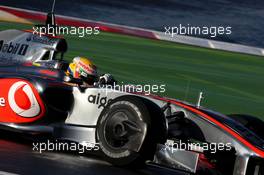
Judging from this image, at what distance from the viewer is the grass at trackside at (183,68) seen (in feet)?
44.1

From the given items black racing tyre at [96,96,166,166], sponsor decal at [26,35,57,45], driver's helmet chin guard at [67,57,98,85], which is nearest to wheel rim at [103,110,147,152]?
black racing tyre at [96,96,166,166]

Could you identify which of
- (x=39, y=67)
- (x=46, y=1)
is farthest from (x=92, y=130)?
(x=46, y=1)

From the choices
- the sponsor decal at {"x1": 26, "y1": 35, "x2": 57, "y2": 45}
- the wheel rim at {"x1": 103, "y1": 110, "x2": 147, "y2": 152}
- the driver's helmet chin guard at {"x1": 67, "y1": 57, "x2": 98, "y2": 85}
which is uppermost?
the sponsor decal at {"x1": 26, "y1": 35, "x2": 57, "y2": 45}

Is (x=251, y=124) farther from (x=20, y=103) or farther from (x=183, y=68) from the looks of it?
(x=183, y=68)

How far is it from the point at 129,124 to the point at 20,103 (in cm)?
149

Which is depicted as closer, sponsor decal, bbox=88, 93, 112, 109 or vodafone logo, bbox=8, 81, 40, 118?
sponsor decal, bbox=88, 93, 112, 109

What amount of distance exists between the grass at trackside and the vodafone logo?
16.1 feet

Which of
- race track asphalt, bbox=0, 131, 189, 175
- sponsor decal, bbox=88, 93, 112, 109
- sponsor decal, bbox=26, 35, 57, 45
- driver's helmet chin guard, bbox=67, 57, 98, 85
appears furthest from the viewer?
sponsor decal, bbox=26, 35, 57, 45

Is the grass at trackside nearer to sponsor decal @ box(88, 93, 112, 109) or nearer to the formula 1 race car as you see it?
the formula 1 race car

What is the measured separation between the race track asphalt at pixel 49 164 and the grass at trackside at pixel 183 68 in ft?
15.8

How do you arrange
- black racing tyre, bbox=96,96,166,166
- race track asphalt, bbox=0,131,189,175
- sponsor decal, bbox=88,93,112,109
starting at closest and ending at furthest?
race track asphalt, bbox=0,131,189,175
black racing tyre, bbox=96,96,166,166
sponsor decal, bbox=88,93,112,109

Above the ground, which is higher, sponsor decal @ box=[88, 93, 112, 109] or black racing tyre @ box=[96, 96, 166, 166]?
sponsor decal @ box=[88, 93, 112, 109]

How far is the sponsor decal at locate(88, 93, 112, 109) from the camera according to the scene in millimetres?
7902

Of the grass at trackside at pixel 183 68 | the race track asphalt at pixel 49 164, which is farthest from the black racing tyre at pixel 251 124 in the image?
the grass at trackside at pixel 183 68
